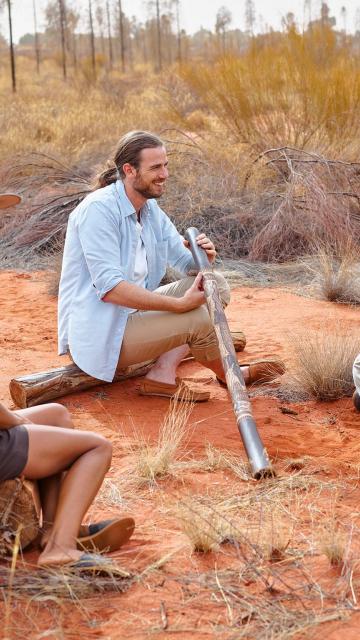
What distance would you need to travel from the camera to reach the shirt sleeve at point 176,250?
18.0 ft

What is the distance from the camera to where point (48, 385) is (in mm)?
5160

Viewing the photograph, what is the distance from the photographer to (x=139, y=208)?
5281 mm

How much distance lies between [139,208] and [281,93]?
730 centimetres

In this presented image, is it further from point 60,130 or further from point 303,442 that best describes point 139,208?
point 60,130

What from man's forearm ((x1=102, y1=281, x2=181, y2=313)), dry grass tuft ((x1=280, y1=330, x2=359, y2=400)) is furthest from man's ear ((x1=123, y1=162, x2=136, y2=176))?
dry grass tuft ((x1=280, y1=330, x2=359, y2=400))

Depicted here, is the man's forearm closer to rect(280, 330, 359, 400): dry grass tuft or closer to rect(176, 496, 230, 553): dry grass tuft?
rect(280, 330, 359, 400): dry grass tuft

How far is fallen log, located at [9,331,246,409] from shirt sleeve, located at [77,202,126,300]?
52 centimetres

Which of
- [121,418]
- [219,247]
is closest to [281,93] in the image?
[219,247]

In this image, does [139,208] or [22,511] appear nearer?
[22,511]

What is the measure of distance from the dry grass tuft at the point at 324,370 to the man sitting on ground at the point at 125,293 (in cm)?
49

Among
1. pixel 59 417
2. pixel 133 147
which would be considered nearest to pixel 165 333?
pixel 133 147

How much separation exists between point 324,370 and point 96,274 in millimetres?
1382

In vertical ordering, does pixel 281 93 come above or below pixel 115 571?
above

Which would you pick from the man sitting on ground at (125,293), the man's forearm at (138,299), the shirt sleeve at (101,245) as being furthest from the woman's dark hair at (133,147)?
the man's forearm at (138,299)
